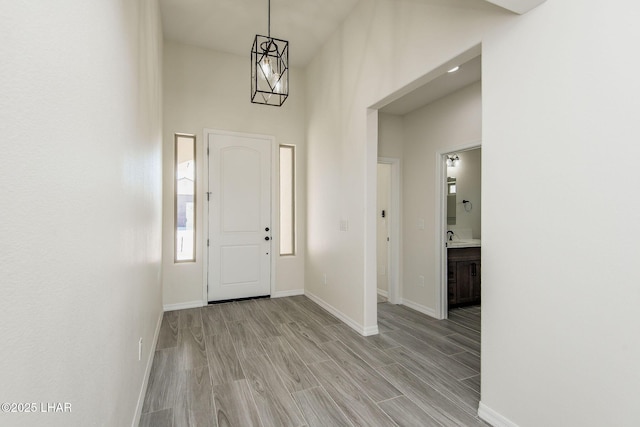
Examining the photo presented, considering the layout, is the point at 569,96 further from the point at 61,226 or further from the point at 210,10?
the point at 210,10

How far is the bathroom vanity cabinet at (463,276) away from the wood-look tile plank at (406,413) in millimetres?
2308

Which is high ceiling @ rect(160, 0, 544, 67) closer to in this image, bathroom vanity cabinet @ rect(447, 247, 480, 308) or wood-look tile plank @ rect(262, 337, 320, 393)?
bathroom vanity cabinet @ rect(447, 247, 480, 308)

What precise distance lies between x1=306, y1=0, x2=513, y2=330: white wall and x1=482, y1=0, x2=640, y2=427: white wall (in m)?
0.42

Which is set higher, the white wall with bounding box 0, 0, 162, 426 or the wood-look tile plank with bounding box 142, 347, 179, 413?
the white wall with bounding box 0, 0, 162, 426

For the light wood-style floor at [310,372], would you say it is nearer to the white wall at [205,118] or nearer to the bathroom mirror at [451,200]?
the white wall at [205,118]

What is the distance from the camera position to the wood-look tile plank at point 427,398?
1.93 metres

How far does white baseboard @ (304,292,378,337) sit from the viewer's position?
128 inches

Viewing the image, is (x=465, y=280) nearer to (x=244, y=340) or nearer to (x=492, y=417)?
(x=492, y=417)

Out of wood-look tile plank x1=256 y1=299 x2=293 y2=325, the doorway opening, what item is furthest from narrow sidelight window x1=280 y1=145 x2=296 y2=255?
the doorway opening

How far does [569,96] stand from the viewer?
1.52 metres

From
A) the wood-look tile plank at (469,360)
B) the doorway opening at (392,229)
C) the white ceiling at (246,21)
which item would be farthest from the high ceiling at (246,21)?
the wood-look tile plank at (469,360)

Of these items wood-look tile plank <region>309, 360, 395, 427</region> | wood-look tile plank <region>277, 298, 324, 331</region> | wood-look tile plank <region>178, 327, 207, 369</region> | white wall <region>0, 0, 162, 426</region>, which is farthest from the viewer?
wood-look tile plank <region>277, 298, 324, 331</region>

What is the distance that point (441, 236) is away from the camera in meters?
3.91

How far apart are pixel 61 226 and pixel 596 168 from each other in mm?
2053
